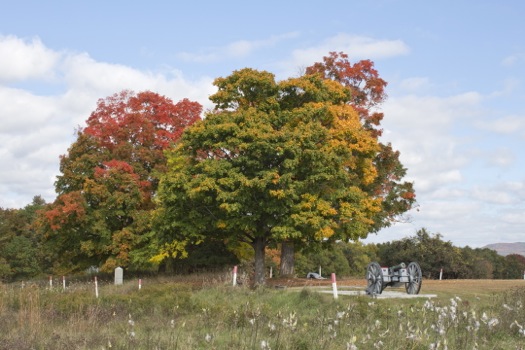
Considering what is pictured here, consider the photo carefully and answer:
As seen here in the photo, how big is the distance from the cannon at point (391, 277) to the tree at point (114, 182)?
51.4ft

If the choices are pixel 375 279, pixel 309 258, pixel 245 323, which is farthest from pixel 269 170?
pixel 309 258

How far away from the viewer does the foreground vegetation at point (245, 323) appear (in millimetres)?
8562

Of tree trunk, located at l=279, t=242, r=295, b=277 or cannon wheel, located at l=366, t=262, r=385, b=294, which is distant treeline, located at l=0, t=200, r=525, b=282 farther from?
cannon wheel, located at l=366, t=262, r=385, b=294

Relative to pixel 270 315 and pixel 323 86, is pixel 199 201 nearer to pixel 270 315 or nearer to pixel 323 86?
pixel 323 86

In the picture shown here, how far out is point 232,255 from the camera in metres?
35.8

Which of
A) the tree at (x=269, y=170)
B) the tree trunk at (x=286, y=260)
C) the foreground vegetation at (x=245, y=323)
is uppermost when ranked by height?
the tree at (x=269, y=170)

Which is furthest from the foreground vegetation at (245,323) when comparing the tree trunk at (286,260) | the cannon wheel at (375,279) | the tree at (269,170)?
the tree trunk at (286,260)

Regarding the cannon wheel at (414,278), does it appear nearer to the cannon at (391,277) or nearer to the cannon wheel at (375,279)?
the cannon at (391,277)

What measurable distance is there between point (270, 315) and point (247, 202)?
1486cm

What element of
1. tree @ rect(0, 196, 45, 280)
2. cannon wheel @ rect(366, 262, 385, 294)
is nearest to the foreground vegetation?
cannon wheel @ rect(366, 262, 385, 294)

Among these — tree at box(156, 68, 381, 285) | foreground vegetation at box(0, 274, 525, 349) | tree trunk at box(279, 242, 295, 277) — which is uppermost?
tree at box(156, 68, 381, 285)

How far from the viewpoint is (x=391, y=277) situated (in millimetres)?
20188

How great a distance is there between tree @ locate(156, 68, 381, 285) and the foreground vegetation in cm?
845

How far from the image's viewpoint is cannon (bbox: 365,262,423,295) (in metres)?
19.4
